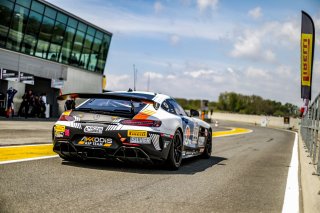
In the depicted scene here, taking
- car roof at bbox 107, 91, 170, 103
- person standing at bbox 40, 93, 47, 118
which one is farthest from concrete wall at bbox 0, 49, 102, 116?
car roof at bbox 107, 91, 170, 103

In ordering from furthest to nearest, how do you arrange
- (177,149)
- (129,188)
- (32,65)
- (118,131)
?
(32,65) < (177,149) < (118,131) < (129,188)

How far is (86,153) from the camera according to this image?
682 centimetres

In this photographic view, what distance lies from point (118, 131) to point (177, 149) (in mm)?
1347

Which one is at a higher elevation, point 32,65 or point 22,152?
point 32,65

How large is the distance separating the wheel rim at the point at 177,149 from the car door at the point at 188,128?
37 cm

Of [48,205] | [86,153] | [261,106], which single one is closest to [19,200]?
[48,205]

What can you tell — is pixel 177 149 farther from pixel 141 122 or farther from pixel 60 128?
→ pixel 60 128

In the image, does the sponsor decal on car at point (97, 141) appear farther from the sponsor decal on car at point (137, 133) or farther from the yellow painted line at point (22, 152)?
the yellow painted line at point (22, 152)

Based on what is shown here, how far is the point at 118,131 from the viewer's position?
675 cm

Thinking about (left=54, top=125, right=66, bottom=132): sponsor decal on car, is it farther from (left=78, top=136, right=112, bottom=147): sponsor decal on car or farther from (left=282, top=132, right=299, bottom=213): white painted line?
(left=282, top=132, right=299, bottom=213): white painted line

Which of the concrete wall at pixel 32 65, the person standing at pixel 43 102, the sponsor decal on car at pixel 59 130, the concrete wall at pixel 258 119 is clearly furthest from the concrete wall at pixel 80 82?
the sponsor decal on car at pixel 59 130

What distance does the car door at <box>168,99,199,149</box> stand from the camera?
8.24 m

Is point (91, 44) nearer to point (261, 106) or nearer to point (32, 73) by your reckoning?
point (32, 73)

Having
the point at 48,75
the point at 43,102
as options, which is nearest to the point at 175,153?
the point at 43,102
